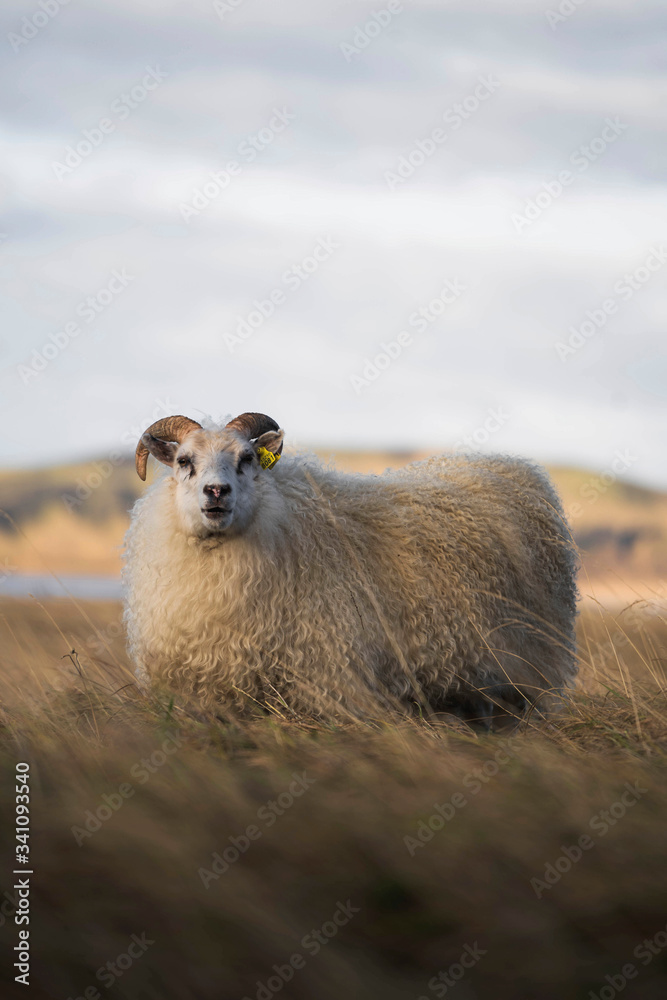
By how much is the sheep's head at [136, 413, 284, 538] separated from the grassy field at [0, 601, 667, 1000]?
1794 millimetres

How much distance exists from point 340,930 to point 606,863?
1089 millimetres

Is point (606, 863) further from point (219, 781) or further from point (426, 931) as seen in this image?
point (219, 781)

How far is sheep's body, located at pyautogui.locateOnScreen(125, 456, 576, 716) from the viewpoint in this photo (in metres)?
6.35

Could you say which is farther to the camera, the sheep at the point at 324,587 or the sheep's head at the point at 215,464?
the sheep at the point at 324,587
